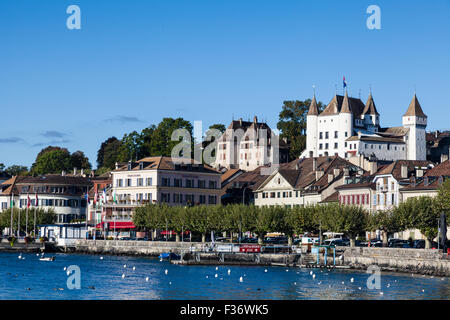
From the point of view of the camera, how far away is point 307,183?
121000 millimetres

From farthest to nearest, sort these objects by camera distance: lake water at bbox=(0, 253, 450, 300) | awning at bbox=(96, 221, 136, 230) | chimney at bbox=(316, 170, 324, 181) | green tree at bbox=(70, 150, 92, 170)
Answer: green tree at bbox=(70, 150, 92, 170) < chimney at bbox=(316, 170, 324, 181) < awning at bbox=(96, 221, 136, 230) < lake water at bbox=(0, 253, 450, 300)

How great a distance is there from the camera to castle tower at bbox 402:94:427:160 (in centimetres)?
17493

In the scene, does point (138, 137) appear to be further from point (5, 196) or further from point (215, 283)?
Answer: point (215, 283)

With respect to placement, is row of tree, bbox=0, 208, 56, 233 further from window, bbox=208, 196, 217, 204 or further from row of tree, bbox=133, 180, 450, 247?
window, bbox=208, 196, 217, 204

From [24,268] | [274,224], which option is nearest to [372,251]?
[274,224]

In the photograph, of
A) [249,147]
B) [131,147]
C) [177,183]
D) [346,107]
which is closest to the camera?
[177,183]

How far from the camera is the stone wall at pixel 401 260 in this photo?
7144 centimetres

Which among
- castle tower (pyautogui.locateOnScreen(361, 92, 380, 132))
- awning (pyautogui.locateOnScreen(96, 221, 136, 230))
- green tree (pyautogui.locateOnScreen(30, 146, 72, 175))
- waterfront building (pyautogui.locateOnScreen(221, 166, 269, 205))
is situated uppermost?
castle tower (pyautogui.locateOnScreen(361, 92, 380, 132))

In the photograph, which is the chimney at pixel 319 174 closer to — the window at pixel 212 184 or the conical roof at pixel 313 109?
the window at pixel 212 184

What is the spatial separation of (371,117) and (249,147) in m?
26.5

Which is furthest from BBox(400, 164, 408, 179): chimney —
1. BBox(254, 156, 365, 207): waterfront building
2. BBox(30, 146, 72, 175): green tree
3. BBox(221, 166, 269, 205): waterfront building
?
BBox(30, 146, 72, 175): green tree

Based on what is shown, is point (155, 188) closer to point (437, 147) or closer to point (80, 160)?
point (80, 160)

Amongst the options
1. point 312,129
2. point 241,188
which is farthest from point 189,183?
point 312,129

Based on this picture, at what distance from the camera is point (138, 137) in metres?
162
